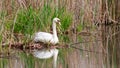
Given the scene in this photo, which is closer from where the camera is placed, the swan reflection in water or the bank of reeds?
the swan reflection in water

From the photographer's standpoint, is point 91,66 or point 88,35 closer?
point 91,66

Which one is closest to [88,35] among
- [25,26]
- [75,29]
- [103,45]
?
[75,29]

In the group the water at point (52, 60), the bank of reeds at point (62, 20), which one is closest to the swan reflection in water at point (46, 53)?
the water at point (52, 60)

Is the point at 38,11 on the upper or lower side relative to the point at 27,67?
upper

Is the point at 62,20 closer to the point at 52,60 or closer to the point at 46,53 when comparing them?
the point at 46,53

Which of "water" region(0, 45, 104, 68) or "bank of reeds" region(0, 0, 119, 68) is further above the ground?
"bank of reeds" region(0, 0, 119, 68)

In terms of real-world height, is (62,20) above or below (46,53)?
above

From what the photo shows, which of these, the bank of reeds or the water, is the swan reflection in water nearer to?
the water

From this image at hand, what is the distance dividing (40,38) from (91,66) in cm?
246

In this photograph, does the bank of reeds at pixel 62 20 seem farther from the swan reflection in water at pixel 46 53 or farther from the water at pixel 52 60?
the swan reflection in water at pixel 46 53

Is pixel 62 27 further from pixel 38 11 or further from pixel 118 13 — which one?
pixel 118 13

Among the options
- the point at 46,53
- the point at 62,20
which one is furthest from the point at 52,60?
the point at 62,20

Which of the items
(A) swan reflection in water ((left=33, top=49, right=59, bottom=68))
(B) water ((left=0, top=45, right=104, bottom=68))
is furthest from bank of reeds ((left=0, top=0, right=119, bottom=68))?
(A) swan reflection in water ((left=33, top=49, right=59, bottom=68))

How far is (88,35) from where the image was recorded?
43.5 ft
